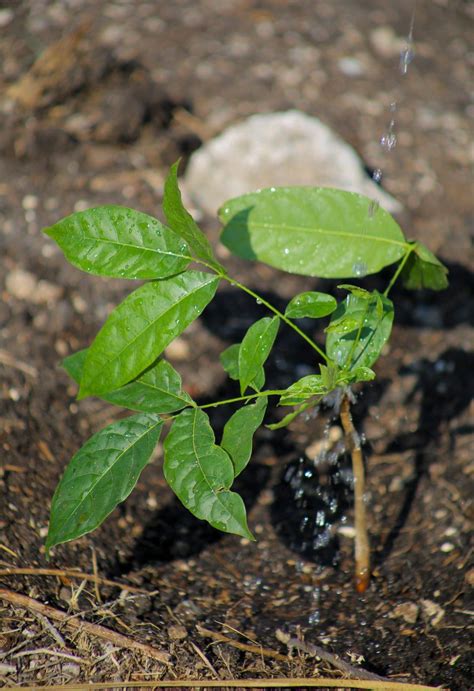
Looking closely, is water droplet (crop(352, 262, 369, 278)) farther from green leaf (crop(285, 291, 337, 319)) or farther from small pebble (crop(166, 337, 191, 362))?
small pebble (crop(166, 337, 191, 362))

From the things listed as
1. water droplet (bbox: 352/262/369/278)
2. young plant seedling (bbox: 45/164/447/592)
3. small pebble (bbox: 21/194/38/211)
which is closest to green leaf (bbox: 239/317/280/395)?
young plant seedling (bbox: 45/164/447/592)

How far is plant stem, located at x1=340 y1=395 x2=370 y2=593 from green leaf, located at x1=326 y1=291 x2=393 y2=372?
0.36ft

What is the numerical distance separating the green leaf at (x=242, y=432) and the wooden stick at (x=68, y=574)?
58 centimetres

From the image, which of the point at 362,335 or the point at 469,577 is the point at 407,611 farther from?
the point at 362,335

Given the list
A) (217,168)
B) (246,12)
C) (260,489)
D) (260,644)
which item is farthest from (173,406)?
(246,12)

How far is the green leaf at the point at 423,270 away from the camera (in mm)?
1350

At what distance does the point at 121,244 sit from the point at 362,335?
1.47 ft

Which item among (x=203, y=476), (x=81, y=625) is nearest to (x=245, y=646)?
(x=81, y=625)

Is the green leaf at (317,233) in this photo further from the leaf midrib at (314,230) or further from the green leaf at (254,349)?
the green leaf at (254,349)

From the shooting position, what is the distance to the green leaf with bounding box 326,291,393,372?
51.3 inches

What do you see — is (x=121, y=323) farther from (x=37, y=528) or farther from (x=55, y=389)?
(x=55, y=389)

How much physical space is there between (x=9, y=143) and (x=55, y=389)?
1.07 meters

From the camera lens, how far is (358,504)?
1559 millimetres

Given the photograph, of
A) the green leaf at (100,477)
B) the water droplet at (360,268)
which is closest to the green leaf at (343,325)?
the water droplet at (360,268)
